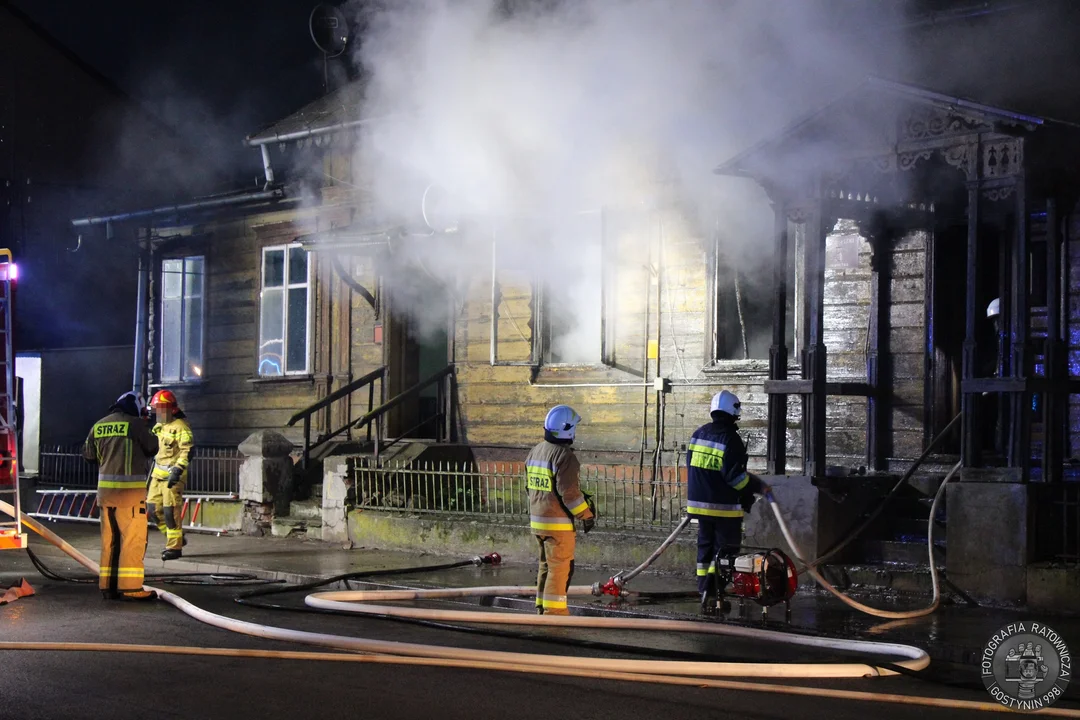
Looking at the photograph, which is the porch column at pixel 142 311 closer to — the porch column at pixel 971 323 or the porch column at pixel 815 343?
the porch column at pixel 815 343

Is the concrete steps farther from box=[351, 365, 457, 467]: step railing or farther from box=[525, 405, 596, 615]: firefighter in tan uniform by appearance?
box=[525, 405, 596, 615]: firefighter in tan uniform

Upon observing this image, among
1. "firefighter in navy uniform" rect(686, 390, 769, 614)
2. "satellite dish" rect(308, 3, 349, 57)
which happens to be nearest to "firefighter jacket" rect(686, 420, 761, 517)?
"firefighter in navy uniform" rect(686, 390, 769, 614)

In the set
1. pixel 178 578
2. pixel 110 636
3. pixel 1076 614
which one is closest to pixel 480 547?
pixel 178 578

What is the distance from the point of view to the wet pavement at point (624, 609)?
7684mm

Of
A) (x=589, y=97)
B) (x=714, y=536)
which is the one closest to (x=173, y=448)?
(x=589, y=97)

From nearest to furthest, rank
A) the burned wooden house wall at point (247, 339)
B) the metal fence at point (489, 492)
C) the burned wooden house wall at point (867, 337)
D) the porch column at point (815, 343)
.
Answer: the porch column at point (815, 343) → the burned wooden house wall at point (867, 337) → the metal fence at point (489, 492) → the burned wooden house wall at point (247, 339)

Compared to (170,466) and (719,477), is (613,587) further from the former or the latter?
(170,466)

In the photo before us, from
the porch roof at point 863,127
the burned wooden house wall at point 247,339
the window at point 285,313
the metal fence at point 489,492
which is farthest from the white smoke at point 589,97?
the window at point 285,313

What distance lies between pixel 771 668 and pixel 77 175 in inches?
877

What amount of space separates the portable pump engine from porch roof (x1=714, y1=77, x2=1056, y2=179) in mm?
4085

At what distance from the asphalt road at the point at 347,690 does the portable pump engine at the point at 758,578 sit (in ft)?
1.78

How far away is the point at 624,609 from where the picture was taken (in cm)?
929

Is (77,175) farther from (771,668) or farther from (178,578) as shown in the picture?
(771,668)

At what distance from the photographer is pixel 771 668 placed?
6.68 meters
